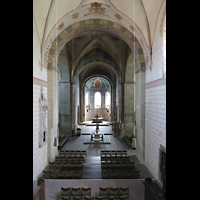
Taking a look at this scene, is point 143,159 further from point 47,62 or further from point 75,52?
point 75,52

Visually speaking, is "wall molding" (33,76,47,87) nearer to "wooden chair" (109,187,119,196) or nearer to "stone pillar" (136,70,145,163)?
"wooden chair" (109,187,119,196)

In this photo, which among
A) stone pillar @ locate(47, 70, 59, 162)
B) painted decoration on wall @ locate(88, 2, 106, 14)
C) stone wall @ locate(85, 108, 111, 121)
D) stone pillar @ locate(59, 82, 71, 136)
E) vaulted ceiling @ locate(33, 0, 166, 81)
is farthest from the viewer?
stone wall @ locate(85, 108, 111, 121)

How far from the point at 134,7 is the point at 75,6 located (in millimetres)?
3170

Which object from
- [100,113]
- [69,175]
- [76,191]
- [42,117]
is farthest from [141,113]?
[100,113]

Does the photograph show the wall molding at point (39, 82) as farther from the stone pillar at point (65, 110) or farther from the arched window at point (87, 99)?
the arched window at point (87, 99)

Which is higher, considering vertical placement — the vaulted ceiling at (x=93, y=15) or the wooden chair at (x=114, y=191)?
the vaulted ceiling at (x=93, y=15)

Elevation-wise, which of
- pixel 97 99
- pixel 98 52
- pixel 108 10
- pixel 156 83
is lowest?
pixel 97 99

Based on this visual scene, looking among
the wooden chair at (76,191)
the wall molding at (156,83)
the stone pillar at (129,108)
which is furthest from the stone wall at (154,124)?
the stone pillar at (129,108)

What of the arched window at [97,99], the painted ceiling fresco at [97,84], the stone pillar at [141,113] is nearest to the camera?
the stone pillar at [141,113]

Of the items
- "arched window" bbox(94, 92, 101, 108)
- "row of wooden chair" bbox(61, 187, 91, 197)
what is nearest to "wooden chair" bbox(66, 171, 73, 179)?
"row of wooden chair" bbox(61, 187, 91, 197)

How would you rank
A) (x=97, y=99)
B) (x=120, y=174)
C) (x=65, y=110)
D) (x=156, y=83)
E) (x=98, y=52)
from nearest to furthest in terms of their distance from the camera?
(x=120, y=174) → (x=156, y=83) → (x=65, y=110) → (x=98, y=52) → (x=97, y=99)

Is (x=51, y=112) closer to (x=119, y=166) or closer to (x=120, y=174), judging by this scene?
(x=119, y=166)

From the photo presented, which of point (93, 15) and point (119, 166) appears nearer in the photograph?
point (119, 166)
